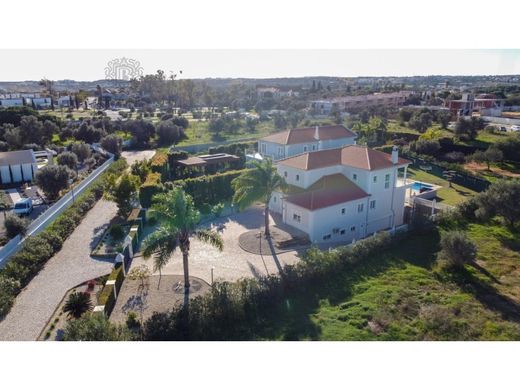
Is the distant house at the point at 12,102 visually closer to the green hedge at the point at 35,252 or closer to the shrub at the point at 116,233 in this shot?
the green hedge at the point at 35,252

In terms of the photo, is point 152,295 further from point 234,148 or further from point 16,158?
point 234,148

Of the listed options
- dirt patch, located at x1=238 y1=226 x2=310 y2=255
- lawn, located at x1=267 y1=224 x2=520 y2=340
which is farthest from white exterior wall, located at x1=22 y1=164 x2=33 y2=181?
lawn, located at x1=267 y1=224 x2=520 y2=340

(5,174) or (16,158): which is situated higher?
(16,158)

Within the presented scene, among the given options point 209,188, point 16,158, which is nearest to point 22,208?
point 16,158

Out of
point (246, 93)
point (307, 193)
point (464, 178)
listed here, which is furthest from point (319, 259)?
point (246, 93)

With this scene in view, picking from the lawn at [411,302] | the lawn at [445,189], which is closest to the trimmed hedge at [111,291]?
the lawn at [411,302]
